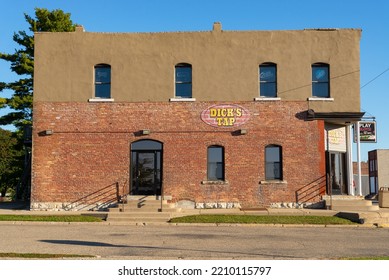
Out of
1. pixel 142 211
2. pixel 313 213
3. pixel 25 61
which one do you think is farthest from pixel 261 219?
pixel 25 61

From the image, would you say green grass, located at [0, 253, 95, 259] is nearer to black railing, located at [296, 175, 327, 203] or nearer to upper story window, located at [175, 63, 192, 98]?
upper story window, located at [175, 63, 192, 98]

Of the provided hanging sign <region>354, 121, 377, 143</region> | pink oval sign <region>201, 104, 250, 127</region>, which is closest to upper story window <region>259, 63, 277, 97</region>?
pink oval sign <region>201, 104, 250, 127</region>

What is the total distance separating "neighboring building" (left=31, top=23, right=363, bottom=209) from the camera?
22.7 meters

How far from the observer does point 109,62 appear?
23.5m

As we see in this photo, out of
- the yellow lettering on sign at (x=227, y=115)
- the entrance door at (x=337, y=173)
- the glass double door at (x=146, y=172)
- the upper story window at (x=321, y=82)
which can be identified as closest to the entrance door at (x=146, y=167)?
the glass double door at (x=146, y=172)

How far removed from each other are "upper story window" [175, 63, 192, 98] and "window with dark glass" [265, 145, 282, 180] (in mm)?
4943

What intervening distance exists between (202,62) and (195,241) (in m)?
12.3

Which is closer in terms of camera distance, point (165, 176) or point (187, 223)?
point (187, 223)

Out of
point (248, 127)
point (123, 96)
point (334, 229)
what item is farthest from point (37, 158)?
point (334, 229)

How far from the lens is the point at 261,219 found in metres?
18.1

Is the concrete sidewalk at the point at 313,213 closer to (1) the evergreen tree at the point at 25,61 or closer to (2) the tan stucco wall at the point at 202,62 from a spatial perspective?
(2) the tan stucco wall at the point at 202,62

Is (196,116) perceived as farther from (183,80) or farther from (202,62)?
(202,62)

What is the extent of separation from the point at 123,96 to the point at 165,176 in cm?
456
